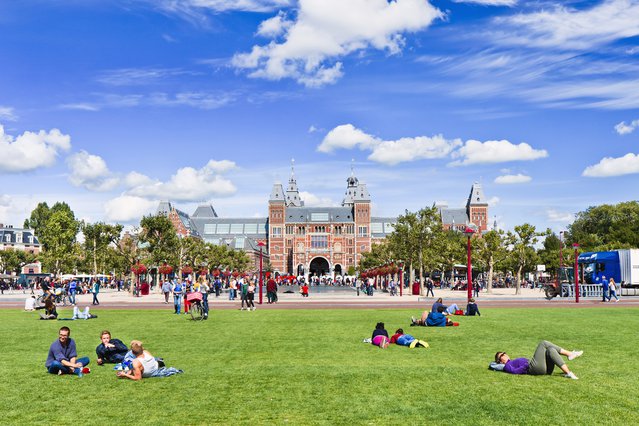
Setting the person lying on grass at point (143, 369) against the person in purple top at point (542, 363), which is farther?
the person lying on grass at point (143, 369)

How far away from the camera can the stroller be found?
26.7 m

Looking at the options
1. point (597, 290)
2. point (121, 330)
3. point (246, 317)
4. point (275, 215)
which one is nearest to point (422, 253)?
point (597, 290)

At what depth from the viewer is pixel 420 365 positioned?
46.5 feet

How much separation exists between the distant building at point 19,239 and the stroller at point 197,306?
14357 centimetres

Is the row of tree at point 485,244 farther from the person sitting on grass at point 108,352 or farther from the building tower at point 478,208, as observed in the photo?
the building tower at point 478,208

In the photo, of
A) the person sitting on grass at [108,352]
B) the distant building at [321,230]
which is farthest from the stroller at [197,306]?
the distant building at [321,230]

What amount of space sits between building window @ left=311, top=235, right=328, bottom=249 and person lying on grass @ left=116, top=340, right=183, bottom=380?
506 feet

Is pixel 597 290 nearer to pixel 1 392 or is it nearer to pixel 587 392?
pixel 587 392

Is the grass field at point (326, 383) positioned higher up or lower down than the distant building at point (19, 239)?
lower down

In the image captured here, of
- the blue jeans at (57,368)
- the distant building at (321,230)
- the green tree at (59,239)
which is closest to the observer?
the blue jeans at (57,368)

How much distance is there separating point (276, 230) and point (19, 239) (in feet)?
216

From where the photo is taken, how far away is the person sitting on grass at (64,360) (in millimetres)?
13109

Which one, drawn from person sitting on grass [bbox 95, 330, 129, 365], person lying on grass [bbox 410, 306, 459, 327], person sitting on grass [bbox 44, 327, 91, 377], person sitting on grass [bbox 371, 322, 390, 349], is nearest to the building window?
person lying on grass [bbox 410, 306, 459, 327]

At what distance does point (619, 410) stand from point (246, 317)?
2090cm
